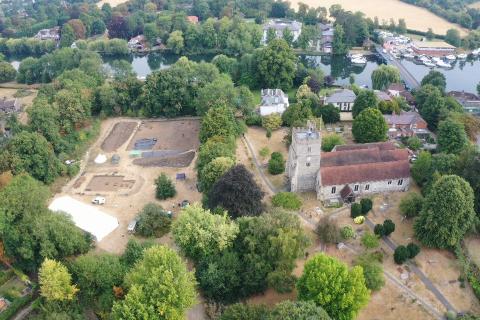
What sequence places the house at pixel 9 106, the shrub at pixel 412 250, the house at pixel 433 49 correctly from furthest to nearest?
1. the house at pixel 433 49
2. the house at pixel 9 106
3. the shrub at pixel 412 250

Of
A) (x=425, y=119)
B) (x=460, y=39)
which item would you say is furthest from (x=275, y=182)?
(x=460, y=39)

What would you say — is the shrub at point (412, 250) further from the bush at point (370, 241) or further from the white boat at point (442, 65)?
Result: the white boat at point (442, 65)

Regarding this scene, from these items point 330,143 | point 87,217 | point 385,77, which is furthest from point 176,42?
point 87,217

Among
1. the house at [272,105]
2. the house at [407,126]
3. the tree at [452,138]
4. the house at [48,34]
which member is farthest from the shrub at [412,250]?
the house at [48,34]

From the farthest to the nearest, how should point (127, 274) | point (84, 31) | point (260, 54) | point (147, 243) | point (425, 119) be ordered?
1. point (84, 31)
2. point (260, 54)
3. point (425, 119)
4. point (147, 243)
5. point (127, 274)

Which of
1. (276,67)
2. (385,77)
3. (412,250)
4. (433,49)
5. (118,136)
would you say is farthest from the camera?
(433,49)

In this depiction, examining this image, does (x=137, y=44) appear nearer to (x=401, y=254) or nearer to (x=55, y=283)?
(x=55, y=283)

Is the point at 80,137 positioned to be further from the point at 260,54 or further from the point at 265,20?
the point at 265,20
